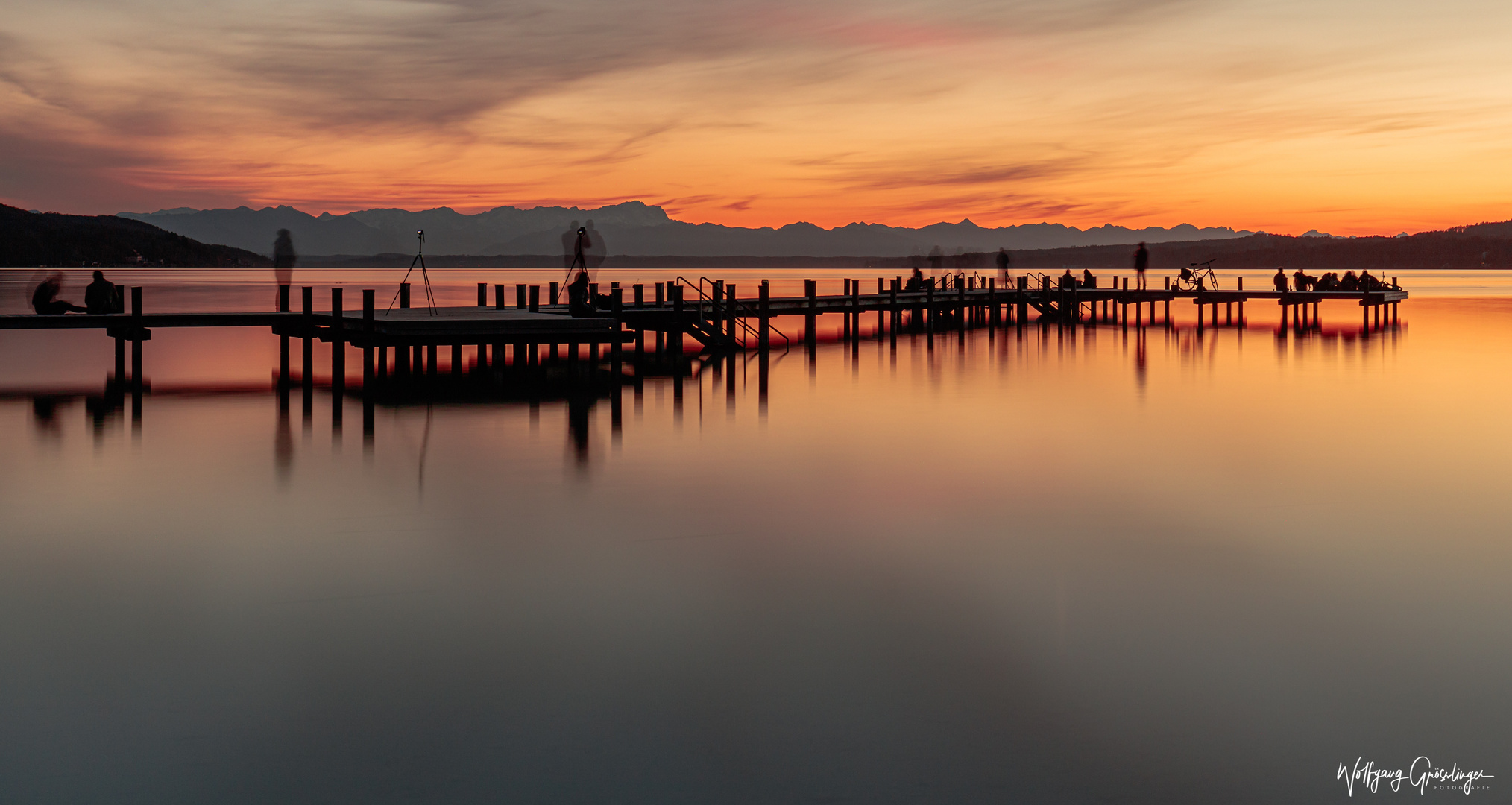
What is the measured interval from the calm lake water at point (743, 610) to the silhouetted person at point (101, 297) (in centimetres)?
1155

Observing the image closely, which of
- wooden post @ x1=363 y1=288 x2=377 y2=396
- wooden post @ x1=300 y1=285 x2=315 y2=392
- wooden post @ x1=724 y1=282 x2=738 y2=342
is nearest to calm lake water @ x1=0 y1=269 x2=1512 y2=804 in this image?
wooden post @ x1=363 y1=288 x2=377 y2=396

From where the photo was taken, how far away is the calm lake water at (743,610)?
21.9 ft

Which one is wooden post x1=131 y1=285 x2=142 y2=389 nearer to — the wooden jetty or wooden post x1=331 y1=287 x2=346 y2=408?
the wooden jetty

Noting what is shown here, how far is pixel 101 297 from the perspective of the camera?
104 feet

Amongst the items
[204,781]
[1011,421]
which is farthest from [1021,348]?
[204,781]

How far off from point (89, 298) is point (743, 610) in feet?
93.2

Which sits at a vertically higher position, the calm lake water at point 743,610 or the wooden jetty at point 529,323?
the wooden jetty at point 529,323

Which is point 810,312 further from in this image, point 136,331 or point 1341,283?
point 1341,283

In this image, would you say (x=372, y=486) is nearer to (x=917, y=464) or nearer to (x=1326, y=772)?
(x=917, y=464)

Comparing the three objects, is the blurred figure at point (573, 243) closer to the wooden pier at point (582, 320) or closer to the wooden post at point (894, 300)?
the wooden pier at point (582, 320)

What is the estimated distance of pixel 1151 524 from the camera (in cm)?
1333

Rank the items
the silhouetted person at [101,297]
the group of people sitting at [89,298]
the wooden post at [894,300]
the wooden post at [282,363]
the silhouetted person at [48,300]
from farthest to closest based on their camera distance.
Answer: the wooden post at [894,300]
the silhouetted person at [101,297]
the group of people sitting at [89,298]
the silhouetted person at [48,300]
the wooden post at [282,363]

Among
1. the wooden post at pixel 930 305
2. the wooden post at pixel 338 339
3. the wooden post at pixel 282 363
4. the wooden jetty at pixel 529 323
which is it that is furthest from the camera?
the wooden post at pixel 930 305

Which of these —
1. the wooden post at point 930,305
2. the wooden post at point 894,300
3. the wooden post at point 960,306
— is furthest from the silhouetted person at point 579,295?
the wooden post at point 960,306
